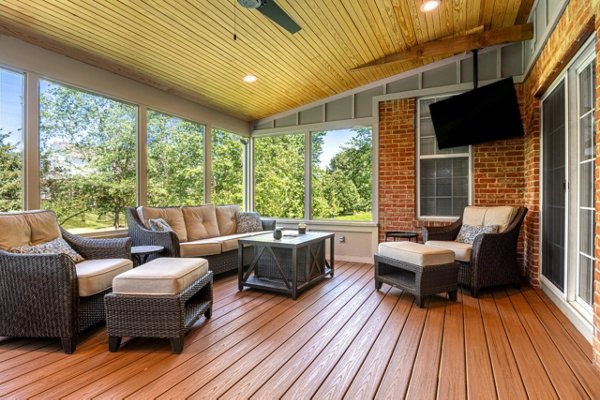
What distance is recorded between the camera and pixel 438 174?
17.0 feet

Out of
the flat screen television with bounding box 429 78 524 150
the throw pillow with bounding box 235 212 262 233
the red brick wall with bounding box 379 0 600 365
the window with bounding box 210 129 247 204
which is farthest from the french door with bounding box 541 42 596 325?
the window with bounding box 210 129 247 204

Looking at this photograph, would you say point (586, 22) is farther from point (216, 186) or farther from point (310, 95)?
point (216, 186)

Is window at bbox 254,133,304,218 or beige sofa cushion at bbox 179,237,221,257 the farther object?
window at bbox 254,133,304,218

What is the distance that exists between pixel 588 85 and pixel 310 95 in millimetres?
3816

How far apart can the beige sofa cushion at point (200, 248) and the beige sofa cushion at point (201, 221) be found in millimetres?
502

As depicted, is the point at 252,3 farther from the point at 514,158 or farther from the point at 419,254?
the point at 514,158

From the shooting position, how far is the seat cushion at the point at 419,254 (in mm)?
3328

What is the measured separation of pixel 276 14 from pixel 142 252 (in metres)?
2.69

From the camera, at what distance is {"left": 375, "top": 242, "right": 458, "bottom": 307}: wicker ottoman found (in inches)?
130

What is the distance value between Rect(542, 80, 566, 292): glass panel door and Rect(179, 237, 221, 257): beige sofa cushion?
3.80 metres

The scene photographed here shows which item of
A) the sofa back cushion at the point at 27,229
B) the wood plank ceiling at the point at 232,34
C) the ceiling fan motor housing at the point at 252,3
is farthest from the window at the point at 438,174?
the sofa back cushion at the point at 27,229

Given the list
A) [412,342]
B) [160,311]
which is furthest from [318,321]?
[160,311]

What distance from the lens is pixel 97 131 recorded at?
405cm

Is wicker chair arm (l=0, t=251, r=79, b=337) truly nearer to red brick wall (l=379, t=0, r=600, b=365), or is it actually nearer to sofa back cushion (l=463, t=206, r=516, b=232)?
red brick wall (l=379, t=0, r=600, b=365)
